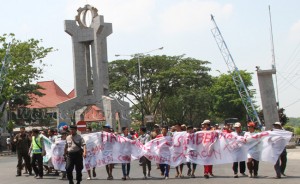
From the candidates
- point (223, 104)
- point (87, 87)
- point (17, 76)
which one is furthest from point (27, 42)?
point (223, 104)

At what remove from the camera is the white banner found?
16047mm

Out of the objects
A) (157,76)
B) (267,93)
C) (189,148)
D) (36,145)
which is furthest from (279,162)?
(157,76)

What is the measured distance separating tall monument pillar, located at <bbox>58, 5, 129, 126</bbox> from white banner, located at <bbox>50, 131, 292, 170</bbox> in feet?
113

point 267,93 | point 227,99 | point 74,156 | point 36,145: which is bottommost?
point 74,156

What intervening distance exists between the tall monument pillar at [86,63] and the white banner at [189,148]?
113 feet

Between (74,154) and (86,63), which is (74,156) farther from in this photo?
(86,63)

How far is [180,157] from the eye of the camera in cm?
1703

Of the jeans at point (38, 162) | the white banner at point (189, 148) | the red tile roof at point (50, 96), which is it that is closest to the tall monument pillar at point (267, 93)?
the white banner at point (189, 148)

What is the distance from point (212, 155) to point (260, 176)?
167 centimetres

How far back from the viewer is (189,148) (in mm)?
17000

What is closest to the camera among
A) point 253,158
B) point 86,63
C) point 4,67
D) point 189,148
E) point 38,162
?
point 253,158

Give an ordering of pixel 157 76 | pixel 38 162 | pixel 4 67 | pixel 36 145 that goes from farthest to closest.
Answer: pixel 157 76 → pixel 4 67 → pixel 36 145 → pixel 38 162

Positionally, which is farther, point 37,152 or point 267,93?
point 267,93

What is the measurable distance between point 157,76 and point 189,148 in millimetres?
45548
